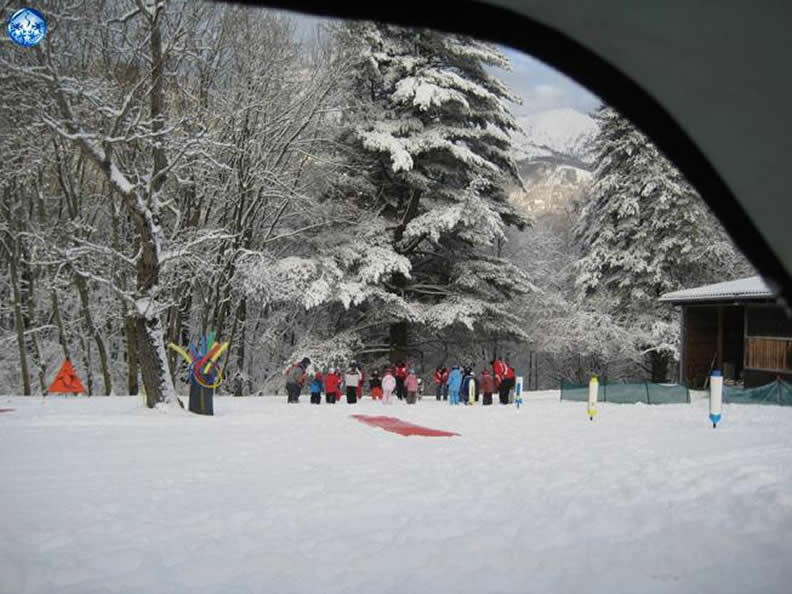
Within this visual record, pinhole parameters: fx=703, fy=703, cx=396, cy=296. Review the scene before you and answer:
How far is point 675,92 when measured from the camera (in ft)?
7.23

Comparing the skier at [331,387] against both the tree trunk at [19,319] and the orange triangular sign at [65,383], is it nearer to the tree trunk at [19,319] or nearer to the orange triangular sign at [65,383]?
the orange triangular sign at [65,383]

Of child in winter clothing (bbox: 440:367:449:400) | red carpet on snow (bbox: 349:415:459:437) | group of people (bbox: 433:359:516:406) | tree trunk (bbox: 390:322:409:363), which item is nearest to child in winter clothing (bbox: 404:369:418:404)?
group of people (bbox: 433:359:516:406)

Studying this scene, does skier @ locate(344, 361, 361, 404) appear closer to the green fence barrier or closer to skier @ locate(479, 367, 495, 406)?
skier @ locate(479, 367, 495, 406)

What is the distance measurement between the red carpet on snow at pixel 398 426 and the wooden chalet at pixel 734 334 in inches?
547

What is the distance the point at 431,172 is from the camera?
1188 inches

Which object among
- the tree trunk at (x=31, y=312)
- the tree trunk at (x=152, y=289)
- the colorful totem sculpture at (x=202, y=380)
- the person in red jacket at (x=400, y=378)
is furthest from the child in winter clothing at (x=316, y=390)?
the tree trunk at (x=31, y=312)

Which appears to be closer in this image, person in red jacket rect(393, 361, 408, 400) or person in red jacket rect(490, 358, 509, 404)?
person in red jacket rect(490, 358, 509, 404)

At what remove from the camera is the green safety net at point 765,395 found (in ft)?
63.3

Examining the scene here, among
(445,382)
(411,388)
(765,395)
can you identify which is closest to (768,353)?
(765,395)

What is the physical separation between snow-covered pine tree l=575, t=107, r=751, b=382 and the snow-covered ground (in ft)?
70.6

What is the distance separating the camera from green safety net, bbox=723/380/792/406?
19297mm

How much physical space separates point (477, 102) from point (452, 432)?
19.2 metres

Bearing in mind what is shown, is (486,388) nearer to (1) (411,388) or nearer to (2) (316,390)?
(1) (411,388)

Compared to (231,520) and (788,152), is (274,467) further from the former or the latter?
(788,152)
